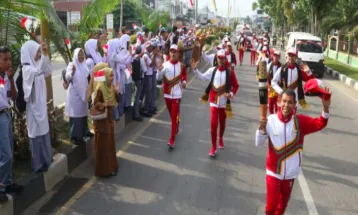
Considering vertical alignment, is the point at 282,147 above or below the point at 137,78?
below

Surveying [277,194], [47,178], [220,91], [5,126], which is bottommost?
[47,178]

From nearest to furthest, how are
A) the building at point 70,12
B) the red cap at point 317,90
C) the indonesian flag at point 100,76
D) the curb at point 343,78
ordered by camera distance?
the red cap at point 317,90, the indonesian flag at point 100,76, the building at point 70,12, the curb at point 343,78

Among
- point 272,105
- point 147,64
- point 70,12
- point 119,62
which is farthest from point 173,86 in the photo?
point 70,12

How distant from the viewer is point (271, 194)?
13.8 ft

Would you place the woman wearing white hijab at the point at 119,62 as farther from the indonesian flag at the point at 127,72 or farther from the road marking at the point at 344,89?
the road marking at the point at 344,89

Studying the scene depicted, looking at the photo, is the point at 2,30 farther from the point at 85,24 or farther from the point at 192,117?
the point at 192,117

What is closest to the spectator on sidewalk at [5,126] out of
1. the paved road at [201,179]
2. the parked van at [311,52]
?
the paved road at [201,179]

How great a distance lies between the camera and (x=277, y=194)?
419 cm

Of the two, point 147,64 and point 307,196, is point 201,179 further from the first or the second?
point 147,64

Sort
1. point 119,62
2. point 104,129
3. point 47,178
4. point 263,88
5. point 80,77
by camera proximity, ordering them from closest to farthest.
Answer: point 47,178 < point 104,129 < point 80,77 < point 119,62 < point 263,88

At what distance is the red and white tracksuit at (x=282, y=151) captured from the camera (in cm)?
414

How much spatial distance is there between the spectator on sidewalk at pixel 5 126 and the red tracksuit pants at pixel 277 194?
2834 millimetres

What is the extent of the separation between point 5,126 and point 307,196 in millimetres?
3926

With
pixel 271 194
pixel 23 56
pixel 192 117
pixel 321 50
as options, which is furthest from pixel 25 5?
pixel 321 50
